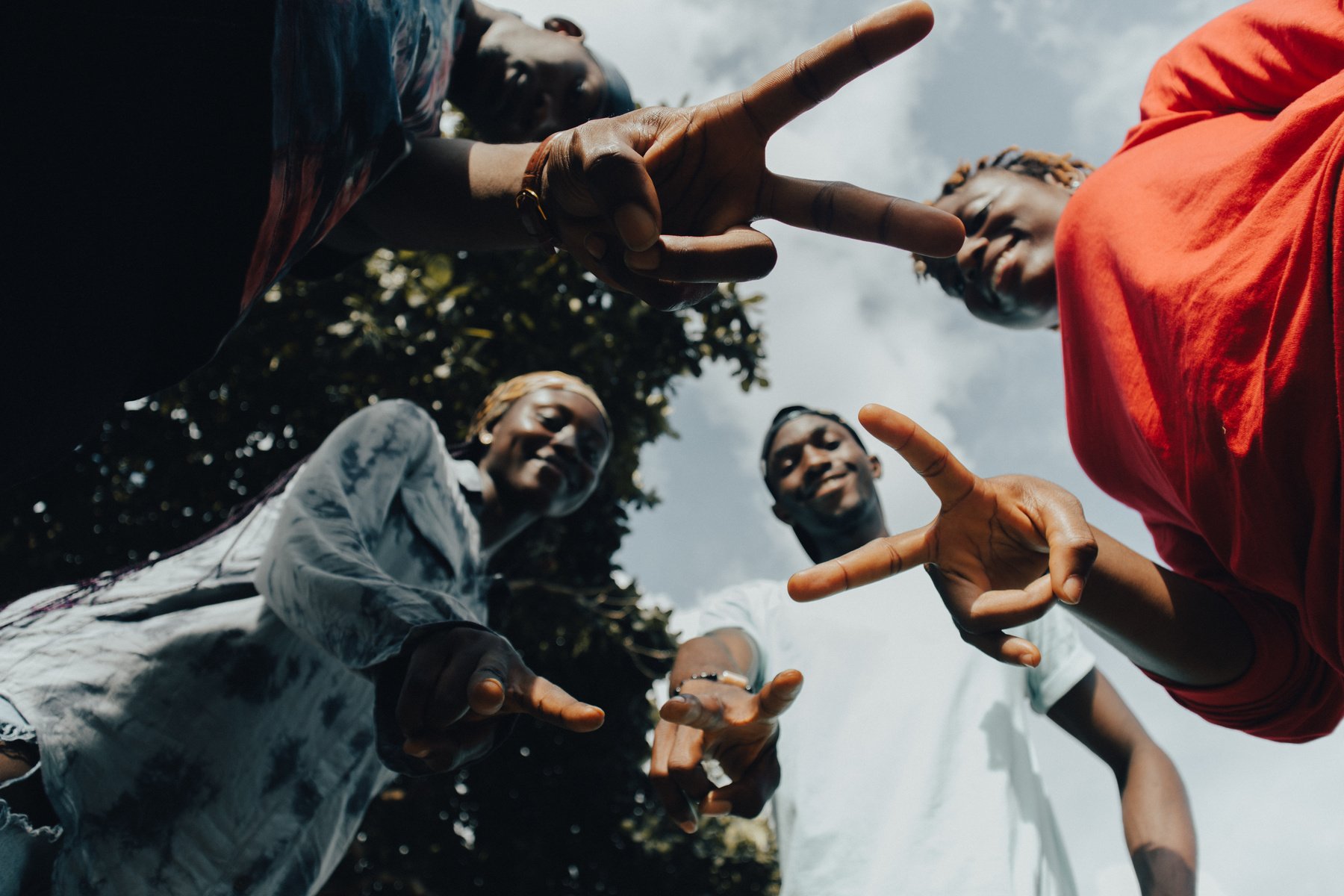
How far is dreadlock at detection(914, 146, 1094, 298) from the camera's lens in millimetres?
3062

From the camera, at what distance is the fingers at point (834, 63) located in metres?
1.39

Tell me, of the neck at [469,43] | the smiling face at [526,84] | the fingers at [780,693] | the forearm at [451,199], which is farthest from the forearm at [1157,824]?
the neck at [469,43]

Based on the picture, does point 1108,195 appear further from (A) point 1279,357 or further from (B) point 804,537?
(B) point 804,537

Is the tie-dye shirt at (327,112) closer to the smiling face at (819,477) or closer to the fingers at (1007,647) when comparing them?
the fingers at (1007,647)

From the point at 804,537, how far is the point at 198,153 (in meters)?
2.97

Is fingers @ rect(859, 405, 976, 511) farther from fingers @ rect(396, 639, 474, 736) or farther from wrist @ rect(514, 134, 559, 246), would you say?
fingers @ rect(396, 639, 474, 736)

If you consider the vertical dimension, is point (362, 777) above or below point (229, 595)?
below

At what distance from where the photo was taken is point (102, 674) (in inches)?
69.6

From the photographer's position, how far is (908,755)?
244cm

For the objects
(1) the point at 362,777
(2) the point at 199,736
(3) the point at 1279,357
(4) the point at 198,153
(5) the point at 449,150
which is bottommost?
(1) the point at 362,777

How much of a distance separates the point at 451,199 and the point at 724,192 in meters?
0.65

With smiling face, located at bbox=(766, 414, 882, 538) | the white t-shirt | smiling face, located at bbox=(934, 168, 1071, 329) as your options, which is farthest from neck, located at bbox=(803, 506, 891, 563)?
smiling face, located at bbox=(934, 168, 1071, 329)

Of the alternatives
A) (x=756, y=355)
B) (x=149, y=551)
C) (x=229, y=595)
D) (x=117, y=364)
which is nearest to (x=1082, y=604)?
(x=117, y=364)

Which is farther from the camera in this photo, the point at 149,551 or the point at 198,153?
the point at 149,551
